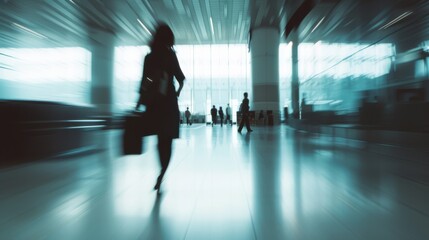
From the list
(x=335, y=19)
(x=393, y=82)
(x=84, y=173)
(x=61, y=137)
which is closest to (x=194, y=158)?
(x=84, y=173)

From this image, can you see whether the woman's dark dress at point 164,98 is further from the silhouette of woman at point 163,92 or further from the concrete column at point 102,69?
the concrete column at point 102,69

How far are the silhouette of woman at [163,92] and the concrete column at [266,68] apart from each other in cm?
2105

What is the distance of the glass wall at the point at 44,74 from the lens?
213 inches

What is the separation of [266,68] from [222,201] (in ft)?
72.6

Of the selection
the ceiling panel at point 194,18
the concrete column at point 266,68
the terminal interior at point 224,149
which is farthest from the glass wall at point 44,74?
the concrete column at point 266,68

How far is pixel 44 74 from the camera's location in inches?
264

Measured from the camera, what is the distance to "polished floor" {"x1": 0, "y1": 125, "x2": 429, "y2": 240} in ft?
6.60

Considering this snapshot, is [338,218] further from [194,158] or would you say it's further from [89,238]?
[194,158]

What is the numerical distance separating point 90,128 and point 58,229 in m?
6.27

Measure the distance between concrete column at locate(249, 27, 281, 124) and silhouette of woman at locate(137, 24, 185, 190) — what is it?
69.1ft

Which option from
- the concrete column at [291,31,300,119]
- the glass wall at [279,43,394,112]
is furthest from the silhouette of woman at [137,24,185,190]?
the concrete column at [291,31,300,119]

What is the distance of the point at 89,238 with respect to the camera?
6.26 ft

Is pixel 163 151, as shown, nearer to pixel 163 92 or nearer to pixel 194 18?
pixel 163 92

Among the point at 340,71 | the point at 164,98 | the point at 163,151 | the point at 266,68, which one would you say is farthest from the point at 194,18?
the point at 163,151
